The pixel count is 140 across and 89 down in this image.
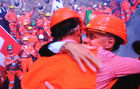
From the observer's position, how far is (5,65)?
118 inches

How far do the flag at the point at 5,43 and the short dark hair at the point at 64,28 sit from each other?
2368mm

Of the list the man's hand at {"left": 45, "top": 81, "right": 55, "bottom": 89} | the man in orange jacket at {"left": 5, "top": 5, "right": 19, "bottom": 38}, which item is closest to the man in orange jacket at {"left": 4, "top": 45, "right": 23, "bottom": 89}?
the man in orange jacket at {"left": 5, "top": 5, "right": 19, "bottom": 38}

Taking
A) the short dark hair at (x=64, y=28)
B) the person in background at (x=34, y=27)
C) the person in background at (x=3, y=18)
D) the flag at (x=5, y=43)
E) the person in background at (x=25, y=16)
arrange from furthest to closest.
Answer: the person in background at (x=34, y=27) < the person in background at (x=25, y=16) < the person in background at (x=3, y=18) < the flag at (x=5, y=43) < the short dark hair at (x=64, y=28)

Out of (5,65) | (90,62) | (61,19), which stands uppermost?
(61,19)

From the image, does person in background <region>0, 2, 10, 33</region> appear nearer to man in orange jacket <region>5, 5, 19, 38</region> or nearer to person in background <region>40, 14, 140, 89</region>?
man in orange jacket <region>5, 5, 19, 38</region>

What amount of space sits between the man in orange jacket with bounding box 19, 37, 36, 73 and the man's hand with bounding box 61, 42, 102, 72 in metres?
2.53

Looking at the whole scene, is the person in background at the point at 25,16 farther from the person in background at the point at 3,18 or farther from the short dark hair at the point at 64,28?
the short dark hair at the point at 64,28

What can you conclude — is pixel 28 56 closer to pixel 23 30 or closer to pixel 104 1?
pixel 23 30

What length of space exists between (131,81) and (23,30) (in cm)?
295

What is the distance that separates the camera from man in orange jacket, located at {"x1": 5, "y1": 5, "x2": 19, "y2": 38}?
3181 millimetres

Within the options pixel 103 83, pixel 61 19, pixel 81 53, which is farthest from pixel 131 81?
pixel 61 19

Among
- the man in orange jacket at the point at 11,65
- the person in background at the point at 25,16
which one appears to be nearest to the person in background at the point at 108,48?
the man in orange jacket at the point at 11,65

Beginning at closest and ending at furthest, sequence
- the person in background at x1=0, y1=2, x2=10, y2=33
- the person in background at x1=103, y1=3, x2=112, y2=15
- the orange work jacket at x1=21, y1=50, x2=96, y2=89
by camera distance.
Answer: the orange work jacket at x1=21, y1=50, x2=96, y2=89 → the person in background at x1=0, y1=2, x2=10, y2=33 → the person in background at x1=103, y1=3, x2=112, y2=15

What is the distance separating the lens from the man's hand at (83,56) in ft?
2.29
